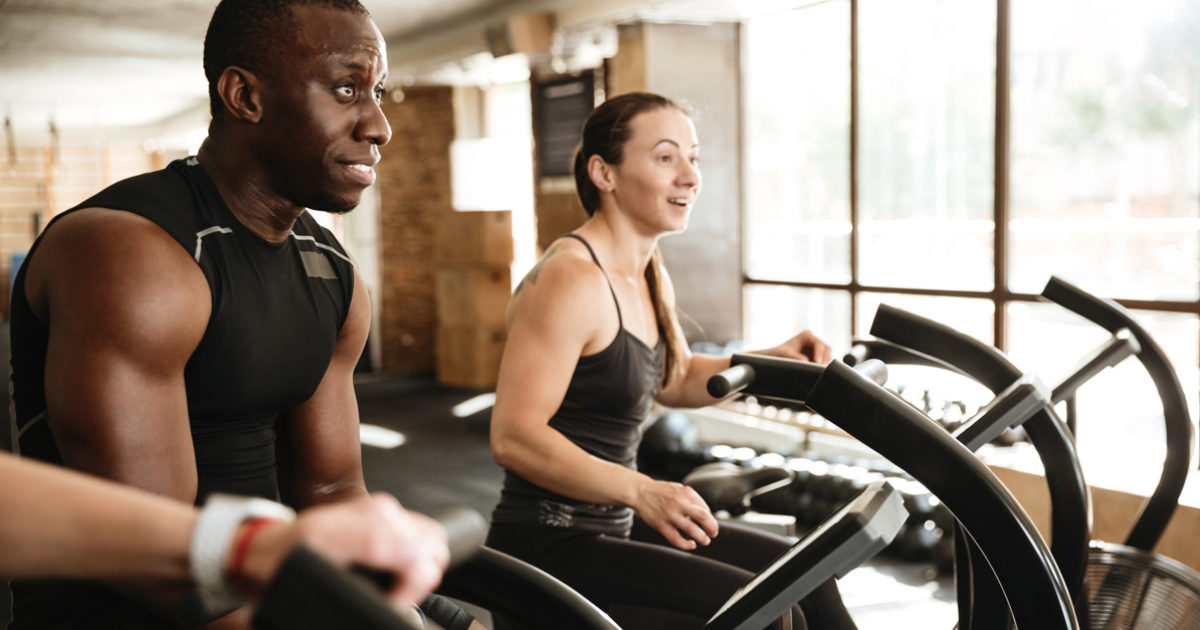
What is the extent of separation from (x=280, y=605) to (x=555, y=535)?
123 cm

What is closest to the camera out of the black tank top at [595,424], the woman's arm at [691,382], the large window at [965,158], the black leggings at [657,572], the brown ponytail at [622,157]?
the black leggings at [657,572]

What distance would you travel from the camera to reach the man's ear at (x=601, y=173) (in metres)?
1.99

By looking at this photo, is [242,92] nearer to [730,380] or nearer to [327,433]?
[327,433]

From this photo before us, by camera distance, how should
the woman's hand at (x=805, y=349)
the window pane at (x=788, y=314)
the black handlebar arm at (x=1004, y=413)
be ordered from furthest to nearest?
the window pane at (x=788, y=314)
the woman's hand at (x=805, y=349)
the black handlebar arm at (x=1004, y=413)

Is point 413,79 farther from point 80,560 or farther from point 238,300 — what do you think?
point 80,560

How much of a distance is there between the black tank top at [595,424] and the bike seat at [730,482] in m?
0.16

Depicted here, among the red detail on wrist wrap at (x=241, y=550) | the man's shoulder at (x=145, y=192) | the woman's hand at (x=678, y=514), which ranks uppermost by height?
the man's shoulder at (x=145, y=192)

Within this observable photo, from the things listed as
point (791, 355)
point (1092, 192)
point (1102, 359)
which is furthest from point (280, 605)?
point (1092, 192)

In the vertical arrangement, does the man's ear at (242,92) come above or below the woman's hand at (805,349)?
above

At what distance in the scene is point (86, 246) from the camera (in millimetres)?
1127

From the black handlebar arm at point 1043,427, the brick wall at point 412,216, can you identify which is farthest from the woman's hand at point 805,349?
the brick wall at point 412,216

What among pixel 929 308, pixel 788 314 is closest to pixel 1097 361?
pixel 929 308

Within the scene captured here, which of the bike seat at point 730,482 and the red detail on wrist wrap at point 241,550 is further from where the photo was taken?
the bike seat at point 730,482

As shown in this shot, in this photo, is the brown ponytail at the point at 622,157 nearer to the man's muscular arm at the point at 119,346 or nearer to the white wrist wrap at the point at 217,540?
the man's muscular arm at the point at 119,346
